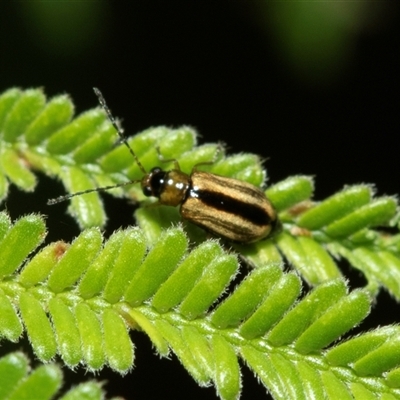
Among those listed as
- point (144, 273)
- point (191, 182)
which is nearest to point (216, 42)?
point (191, 182)

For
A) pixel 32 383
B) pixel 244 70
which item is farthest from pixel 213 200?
pixel 244 70

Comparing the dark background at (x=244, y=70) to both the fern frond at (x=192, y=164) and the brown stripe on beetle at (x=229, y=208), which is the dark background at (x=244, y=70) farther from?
the brown stripe on beetle at (x=229, y=208)

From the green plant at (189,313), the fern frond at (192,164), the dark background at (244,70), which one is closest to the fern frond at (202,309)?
the green plant at (189,313)

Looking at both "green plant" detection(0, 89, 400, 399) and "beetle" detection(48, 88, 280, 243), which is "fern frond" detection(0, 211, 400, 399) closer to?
"green plant" detection(0, 89, 400, 399)

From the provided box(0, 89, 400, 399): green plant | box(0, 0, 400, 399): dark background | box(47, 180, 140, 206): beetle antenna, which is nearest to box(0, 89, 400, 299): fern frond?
box(47, 180, 140, 206): beetle antenna

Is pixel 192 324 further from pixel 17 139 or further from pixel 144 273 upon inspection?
pixel 17 139
